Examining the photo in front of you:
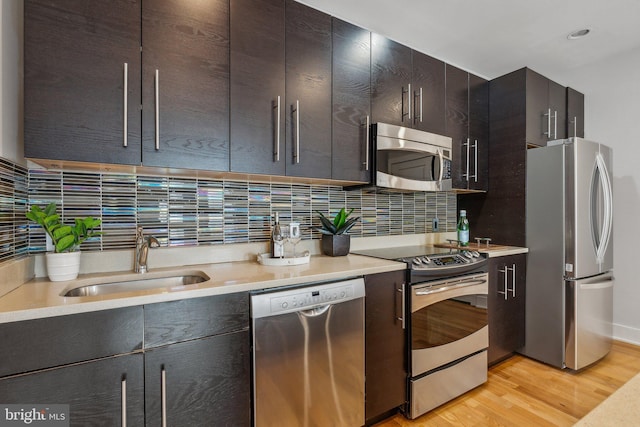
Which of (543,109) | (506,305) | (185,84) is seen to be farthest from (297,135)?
(543,109)

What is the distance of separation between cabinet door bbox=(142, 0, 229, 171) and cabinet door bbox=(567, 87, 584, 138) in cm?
306

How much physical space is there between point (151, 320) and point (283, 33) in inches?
58.9

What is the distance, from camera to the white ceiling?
195 centimetres

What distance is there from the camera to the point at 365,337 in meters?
1.54

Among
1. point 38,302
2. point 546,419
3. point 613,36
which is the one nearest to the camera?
point 38,302

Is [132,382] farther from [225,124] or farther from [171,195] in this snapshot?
[225,124]

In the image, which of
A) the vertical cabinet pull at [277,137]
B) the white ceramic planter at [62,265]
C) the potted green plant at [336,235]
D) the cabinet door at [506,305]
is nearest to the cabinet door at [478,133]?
the cabinet door at [506,305]

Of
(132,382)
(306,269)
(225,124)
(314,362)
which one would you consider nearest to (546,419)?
(314,362)

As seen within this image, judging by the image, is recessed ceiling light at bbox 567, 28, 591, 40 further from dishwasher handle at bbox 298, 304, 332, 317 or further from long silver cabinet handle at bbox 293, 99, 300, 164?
dishwasher handle at bbox 298, 304, 332, 317

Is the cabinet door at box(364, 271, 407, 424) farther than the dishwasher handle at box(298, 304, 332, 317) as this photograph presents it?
Yes

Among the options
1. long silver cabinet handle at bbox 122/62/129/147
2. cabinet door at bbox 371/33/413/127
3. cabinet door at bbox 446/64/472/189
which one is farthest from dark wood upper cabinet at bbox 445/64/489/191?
long silver cabinet handle at bbox 122/62/129/147

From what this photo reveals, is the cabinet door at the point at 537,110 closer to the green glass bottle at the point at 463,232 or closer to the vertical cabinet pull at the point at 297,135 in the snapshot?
the green glass bottle at the point at 463,232

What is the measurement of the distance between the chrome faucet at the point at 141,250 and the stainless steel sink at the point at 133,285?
7 centimetres

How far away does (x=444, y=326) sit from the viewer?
1.79m
